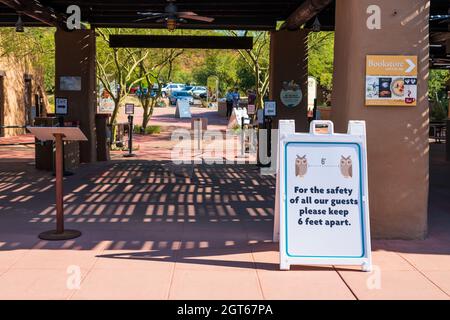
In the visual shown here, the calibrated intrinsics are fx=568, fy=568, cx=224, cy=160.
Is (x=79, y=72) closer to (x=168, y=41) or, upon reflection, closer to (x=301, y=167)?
(x=168, y=41)

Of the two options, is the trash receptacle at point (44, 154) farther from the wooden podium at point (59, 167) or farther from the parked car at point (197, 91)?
the parked car at point (197, 91)

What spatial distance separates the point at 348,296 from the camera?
4.97 m

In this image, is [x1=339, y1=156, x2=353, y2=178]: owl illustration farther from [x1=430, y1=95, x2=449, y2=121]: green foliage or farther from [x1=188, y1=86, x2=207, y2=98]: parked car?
[x1=188, y1=86, x2=207, y2=98]: parked car

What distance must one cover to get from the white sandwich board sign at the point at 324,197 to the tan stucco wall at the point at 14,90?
18.6 metres

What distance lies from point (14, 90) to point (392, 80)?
19867 mm

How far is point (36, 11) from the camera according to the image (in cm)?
1191

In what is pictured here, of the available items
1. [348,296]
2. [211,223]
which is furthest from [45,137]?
[348,296]

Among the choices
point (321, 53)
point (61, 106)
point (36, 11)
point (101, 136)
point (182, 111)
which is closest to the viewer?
point (36, 11)

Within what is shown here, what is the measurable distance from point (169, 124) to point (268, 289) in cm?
2618

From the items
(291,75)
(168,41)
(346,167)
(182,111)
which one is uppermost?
(168,41)

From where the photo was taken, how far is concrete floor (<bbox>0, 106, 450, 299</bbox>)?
506 cm

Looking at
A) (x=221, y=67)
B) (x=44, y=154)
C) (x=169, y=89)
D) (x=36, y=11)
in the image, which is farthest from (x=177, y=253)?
(x=169, y=89)
